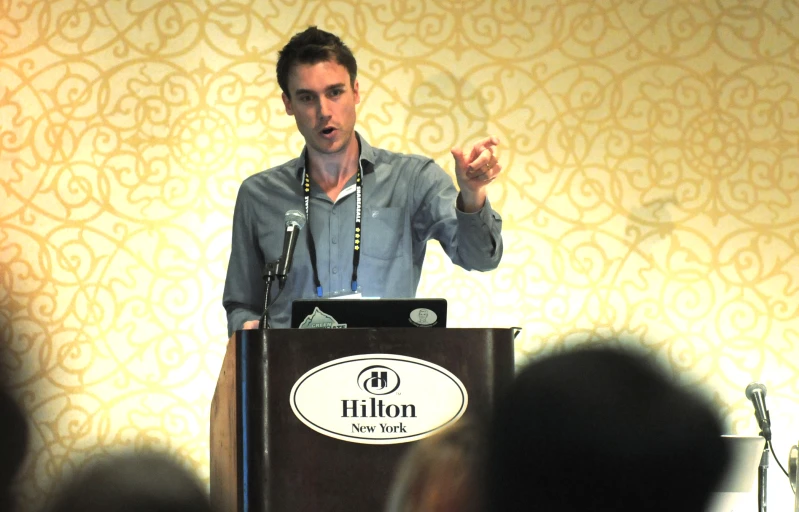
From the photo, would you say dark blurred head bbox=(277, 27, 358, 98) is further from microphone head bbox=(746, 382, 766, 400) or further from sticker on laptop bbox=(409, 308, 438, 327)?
microphone head bbox=(746, 382, 766, 400)

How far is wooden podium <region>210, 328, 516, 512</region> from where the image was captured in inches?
70.7

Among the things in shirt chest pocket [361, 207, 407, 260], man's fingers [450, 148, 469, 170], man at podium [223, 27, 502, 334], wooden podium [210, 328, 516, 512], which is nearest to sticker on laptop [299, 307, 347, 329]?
wooden podium [210, 328, 516, 512]

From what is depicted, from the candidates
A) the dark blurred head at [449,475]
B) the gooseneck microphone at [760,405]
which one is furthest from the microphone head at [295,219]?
the gooseneck microphone at [760,405]

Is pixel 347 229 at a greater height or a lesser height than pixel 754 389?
greater

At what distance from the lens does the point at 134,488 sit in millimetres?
750

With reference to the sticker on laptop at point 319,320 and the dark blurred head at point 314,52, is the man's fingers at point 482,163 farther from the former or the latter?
the dark blurred head at point 314,52

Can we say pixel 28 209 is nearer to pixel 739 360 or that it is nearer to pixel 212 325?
pixel 212 325

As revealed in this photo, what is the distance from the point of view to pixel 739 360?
12.4 feet

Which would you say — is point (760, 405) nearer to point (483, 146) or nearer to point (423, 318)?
point (483, 146)

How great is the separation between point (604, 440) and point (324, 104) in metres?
2.32

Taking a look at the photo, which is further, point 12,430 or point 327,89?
point 327,89

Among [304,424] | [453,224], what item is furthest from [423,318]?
[453,224]

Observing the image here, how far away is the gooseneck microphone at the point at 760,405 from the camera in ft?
10.8

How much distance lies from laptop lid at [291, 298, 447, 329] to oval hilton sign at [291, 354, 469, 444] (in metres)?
0.11
